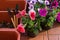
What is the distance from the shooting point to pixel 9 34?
1.47 metres

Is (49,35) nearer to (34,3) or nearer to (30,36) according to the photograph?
(30,36)

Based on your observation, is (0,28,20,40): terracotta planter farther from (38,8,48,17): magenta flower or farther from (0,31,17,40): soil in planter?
(38,8,48,17): magenta flower

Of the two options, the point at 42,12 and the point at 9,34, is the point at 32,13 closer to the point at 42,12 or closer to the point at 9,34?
the point at 42,12

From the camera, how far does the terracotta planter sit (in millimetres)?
1439

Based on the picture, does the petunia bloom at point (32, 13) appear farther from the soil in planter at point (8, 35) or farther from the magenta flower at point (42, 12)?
the soil in planter at point (8, 35)

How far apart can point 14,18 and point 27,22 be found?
0.17 m

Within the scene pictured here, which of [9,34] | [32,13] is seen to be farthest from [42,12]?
[9,34]

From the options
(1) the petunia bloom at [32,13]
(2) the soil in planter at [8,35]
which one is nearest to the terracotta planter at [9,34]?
(2) the soil in planter at [8,35]

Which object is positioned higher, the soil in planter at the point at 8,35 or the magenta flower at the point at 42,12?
the magenta flower at the point at 42,12

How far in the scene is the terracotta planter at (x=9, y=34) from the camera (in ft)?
4.72

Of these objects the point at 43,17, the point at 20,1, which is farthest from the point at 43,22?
the point at 20,1

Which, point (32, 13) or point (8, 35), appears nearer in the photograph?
point (8, 35)

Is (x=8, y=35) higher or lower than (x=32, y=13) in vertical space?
lower

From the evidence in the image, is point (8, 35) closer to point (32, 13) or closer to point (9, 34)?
point (9, 34)
